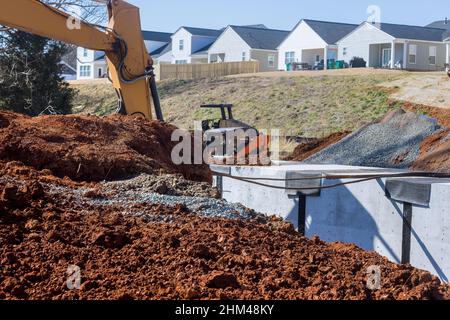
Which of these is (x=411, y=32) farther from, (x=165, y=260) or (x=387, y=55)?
(x=165, y=260)

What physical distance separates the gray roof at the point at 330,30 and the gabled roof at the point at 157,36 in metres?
22.7

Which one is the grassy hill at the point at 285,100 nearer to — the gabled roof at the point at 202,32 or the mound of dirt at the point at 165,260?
the mound of dirt at the point at 165,260

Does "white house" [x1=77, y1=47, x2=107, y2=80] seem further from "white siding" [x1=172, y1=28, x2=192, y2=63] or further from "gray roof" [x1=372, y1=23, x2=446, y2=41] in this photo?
"gray roof" [x1=372, y1=23, x2=446, y2=41]

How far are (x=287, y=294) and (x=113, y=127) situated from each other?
7.35m

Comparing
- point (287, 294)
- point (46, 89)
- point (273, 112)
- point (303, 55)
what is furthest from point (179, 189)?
point (303, 55)

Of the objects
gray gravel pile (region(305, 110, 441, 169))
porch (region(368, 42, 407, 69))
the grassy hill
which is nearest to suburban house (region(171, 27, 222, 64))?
porch (region(368, 42, 407, 69))

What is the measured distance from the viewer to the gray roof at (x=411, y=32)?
191ft

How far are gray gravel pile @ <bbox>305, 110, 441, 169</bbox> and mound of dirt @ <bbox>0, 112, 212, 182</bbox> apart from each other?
442 cm

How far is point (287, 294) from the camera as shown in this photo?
5160 mm

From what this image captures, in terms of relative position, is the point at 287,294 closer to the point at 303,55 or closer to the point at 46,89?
the point at 46,89

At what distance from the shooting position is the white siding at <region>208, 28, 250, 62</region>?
221 ft

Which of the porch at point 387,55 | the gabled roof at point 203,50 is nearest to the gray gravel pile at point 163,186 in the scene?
the porch at point 387,55

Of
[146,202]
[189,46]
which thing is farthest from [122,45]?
[189,46]

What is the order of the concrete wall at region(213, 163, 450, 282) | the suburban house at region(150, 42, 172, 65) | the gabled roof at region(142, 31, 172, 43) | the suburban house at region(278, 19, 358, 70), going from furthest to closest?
the gabled roof at region(142, 31, 172, 43) < the suburban house at region(150, 42, 172, 65) < the suburban house at region(278, 19, 358, 70) < the concrete wall at region(213, 163, 450, 282)
